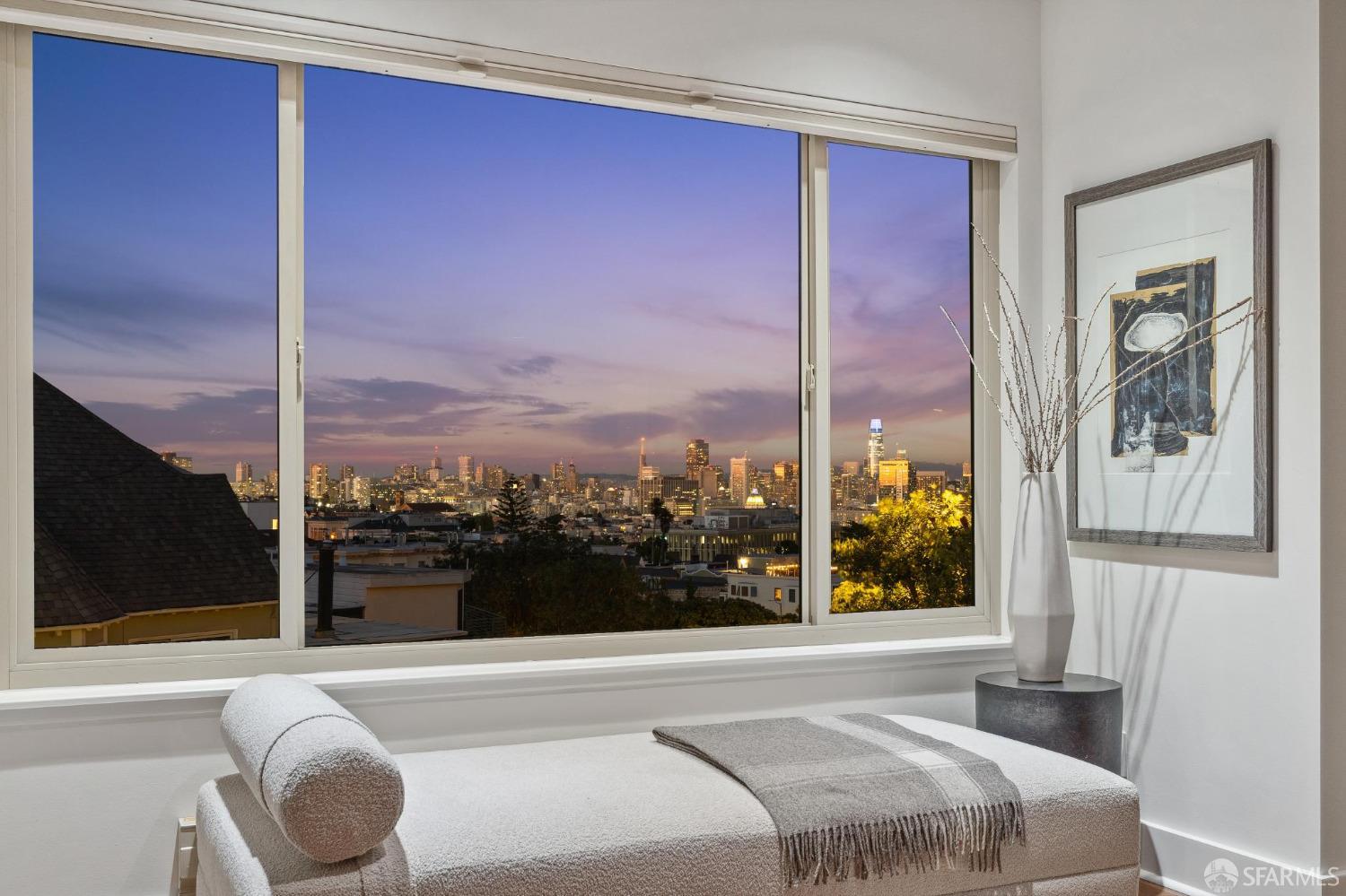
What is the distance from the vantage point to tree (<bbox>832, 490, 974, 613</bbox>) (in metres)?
3.43

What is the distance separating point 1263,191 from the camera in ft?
8.96

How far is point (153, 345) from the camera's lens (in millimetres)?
2664

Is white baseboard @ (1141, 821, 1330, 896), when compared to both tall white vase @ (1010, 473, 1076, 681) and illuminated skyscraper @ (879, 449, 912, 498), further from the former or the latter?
illuminated skyscraper @ (879, 449, 912, 498)

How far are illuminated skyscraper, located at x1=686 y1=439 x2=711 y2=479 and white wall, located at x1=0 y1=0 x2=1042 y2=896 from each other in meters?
0.65

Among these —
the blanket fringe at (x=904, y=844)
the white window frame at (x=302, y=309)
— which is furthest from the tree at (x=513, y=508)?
the blanket fringe at (x=904, y=844)

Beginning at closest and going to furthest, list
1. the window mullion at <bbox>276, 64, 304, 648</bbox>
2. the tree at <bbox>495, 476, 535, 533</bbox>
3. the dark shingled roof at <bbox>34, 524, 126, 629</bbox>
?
the dark shingled roof at <bbox>34, 524, 126, 629</bbox>
the window mullion at <bbox>276, 64, 304, 648</bbox>
the tree at <bbox>495, 476, 535, 533</bbox>

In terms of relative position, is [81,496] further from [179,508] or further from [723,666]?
[723,666]

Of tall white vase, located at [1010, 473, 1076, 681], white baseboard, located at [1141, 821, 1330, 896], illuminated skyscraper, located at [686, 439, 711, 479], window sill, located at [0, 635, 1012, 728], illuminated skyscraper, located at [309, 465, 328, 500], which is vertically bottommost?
white baseboard, located at [1141, 821, 1330, 896]

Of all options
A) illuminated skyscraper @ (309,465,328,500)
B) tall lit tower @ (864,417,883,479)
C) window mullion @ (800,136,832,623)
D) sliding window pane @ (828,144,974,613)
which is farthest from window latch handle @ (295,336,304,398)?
tall lit tower @ (864,417,883,479)

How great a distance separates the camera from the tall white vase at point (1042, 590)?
2.95 meters

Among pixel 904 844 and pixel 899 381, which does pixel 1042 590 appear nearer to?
pixel 899 381

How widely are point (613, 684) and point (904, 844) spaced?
98 centimetres

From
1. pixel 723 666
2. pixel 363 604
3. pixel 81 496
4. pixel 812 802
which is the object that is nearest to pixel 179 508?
pixel 81 496

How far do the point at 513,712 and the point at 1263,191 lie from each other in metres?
2.38
